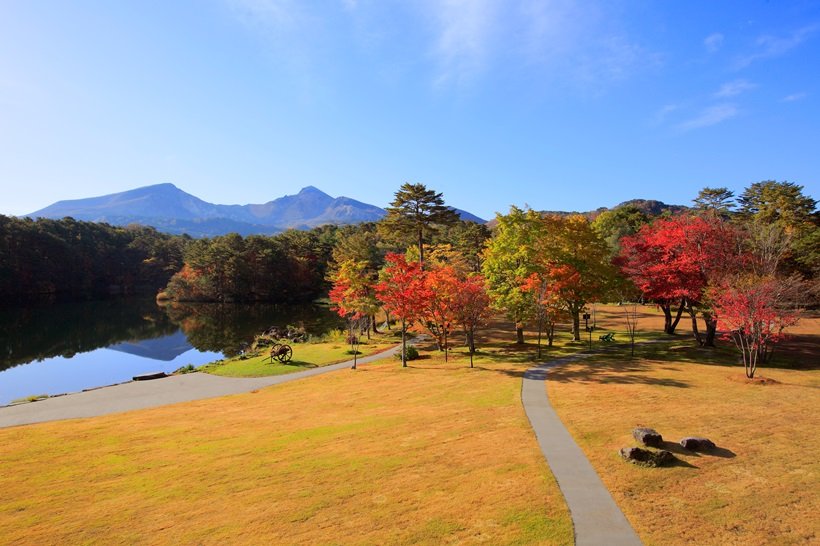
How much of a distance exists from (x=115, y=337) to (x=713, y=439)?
63.5 m

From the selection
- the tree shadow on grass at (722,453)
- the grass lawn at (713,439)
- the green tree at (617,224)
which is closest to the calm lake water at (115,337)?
the grass lawn at (713,439)

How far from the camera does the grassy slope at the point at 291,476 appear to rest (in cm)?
981

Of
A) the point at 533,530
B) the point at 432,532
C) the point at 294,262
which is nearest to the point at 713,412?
the point at 533,530

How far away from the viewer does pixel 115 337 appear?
55094 millimetres

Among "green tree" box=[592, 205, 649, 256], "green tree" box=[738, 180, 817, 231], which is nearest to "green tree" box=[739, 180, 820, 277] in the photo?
"green tree" box=[738, 180, 817, 231]

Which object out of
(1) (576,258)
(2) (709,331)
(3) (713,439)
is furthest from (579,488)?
(2) (709,331)

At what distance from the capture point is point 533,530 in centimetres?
919

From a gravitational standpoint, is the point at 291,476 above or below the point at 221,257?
below

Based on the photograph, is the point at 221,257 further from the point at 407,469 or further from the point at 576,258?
the point at 407,469

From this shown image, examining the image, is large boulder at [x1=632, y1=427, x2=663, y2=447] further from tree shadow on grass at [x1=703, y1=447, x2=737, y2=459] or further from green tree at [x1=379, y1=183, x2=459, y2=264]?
green tree at [x1=379, y1=183, x2=459, y2=264]

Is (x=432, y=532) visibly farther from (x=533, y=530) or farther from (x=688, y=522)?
(x=688, y=522)

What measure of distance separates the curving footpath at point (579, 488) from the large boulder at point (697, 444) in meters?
3.15

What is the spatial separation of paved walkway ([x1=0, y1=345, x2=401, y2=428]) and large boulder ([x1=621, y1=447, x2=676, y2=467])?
68.8ft

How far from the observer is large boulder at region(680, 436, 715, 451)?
42.1 ft
